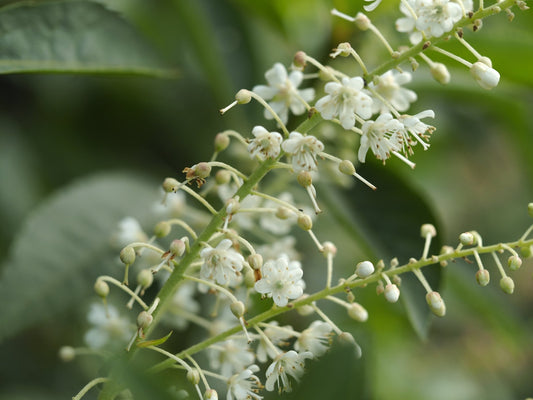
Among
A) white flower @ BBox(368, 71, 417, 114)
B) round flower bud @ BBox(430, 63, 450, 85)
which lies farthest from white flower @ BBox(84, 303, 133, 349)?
round flower bud @ BBox(430, 63, 450, 85)

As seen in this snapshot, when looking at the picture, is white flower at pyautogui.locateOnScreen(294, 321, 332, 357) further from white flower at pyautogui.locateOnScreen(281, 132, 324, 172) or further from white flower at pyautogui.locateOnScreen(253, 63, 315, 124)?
white flower at pyautogui.locateOnScreen(253, 63, 315, 124)


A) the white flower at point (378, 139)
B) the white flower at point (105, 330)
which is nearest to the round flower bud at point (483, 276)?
the white flower at point (378, 139)

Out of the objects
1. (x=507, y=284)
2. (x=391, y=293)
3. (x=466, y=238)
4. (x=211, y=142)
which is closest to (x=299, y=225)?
(x=391, y=293)

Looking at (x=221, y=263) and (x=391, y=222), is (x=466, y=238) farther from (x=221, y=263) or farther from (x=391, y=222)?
(x=391, y=222)

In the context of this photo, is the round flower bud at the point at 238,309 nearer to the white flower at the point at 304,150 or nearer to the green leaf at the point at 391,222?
the white flower at the point at 304,150

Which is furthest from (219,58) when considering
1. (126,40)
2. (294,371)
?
(294,371)

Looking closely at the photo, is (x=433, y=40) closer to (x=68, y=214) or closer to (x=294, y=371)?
(x=294, y=371)
